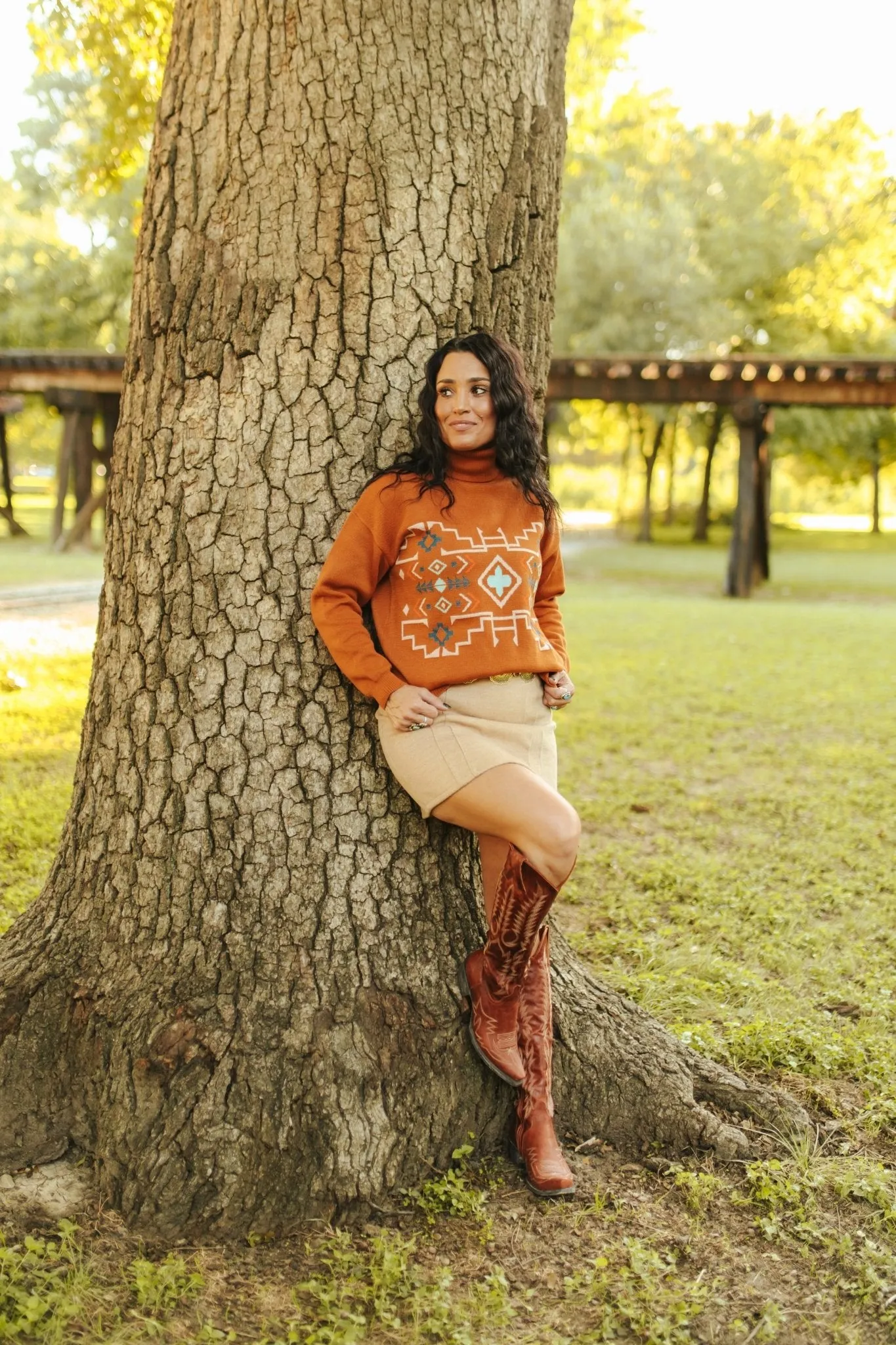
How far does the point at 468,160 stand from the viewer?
9.03 feet

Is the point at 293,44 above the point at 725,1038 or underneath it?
above

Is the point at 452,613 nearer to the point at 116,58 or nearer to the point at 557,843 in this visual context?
the point at 557,843

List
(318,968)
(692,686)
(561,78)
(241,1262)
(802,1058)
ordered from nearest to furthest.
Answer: (241,1262)
(318,968)
(561,78)
(802,1058)
(692,686)

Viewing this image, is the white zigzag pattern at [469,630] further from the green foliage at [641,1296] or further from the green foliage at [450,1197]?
the green foliage at [641,1296]

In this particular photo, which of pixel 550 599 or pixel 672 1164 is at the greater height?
pixel 550 599

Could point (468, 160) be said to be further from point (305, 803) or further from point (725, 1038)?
point (725, 1038)

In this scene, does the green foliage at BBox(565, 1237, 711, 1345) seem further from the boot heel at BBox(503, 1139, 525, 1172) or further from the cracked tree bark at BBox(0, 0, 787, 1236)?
the cracked tree bark at BBox(0, 0, 787, 1236)

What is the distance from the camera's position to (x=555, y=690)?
2773mm

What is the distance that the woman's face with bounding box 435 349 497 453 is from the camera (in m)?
2.68

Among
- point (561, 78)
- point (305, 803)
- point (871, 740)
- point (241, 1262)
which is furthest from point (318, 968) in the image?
point (871, 740)

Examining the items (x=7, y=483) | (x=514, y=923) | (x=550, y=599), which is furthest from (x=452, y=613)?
(x=7, y=483)

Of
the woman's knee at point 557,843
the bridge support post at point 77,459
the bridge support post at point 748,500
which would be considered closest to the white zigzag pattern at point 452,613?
the woman's knee at point 557,843

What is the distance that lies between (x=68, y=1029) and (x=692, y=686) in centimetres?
696

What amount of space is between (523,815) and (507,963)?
0.37 meters
